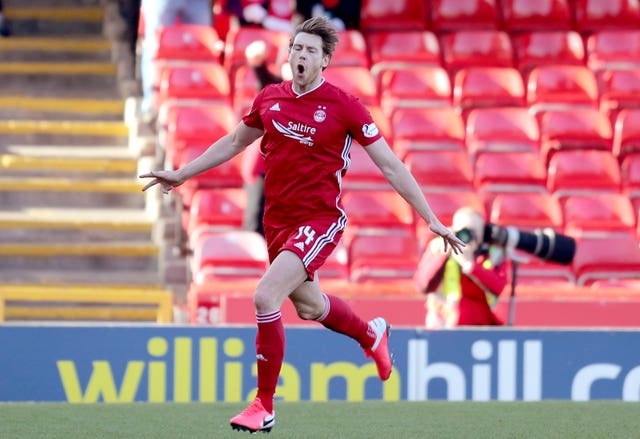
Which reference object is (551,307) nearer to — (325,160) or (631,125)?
(631,125)

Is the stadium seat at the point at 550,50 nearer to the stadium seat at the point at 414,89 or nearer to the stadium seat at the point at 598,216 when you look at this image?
the stadium seat at the point at 414,89

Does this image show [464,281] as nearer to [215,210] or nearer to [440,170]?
[215,210]

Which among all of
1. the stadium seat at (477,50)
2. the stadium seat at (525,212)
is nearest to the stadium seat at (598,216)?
the stadium seat at (525,212)

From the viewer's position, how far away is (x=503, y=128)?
37.1ft

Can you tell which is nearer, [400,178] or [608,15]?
[400,178]

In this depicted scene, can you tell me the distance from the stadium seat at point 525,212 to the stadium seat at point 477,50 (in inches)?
66.3

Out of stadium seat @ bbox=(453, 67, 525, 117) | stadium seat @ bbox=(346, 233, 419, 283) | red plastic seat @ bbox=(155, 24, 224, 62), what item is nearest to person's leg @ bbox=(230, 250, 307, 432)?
stadium seat @ bbox=(346, 233, 419, 283)

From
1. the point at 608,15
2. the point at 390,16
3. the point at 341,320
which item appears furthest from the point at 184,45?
the point at 341,320

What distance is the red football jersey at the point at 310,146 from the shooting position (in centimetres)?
552

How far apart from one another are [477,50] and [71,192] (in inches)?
134

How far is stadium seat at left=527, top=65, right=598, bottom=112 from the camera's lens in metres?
11.8

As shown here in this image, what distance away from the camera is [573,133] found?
37.4ft

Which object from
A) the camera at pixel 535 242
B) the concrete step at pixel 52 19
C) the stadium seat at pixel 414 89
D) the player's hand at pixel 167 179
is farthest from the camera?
the concrete step at pixel 52 19

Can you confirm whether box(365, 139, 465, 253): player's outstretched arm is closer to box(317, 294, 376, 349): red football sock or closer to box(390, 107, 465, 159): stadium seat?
box(317, 294, 376, 349): red football sock
